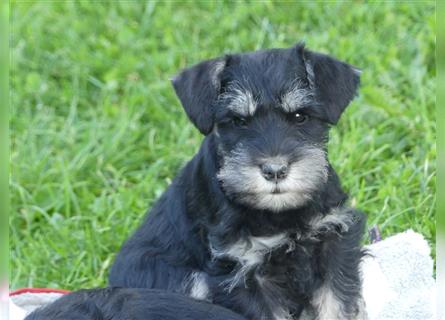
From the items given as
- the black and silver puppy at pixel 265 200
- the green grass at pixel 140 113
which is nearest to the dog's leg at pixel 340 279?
the black and silver puppy at pixel 265 200

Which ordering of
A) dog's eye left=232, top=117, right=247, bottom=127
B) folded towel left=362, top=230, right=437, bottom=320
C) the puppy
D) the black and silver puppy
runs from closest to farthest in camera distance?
1. the puppy
2. the black and silver puppy
3. dog's eye left=232, top=117, right=247, bottom=127
4. folded towel left=362, top=230, right=437, bottom=320

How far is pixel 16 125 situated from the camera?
250 inches

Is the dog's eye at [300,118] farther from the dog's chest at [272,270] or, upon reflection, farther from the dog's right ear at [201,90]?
the dog's chest at [272,270]

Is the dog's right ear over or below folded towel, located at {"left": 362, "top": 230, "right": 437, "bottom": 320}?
over

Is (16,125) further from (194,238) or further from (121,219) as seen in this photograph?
(194,238)

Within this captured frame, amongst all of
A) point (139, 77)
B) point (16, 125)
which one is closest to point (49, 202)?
point (16, 125)

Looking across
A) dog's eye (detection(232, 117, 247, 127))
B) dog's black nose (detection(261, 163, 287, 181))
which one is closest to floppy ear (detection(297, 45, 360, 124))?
dog's eye (detection(232, 117, 247, 127))

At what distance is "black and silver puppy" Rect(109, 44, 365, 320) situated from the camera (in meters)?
3.31

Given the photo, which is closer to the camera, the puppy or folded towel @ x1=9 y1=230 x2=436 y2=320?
the puppy

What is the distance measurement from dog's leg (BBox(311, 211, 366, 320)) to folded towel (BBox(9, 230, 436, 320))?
34 cm

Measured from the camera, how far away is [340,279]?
146 inches

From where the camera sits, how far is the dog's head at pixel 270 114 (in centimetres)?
324

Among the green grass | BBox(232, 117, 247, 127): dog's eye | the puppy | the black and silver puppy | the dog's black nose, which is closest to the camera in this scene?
the puppy

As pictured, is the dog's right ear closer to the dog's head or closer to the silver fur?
the dog's head
